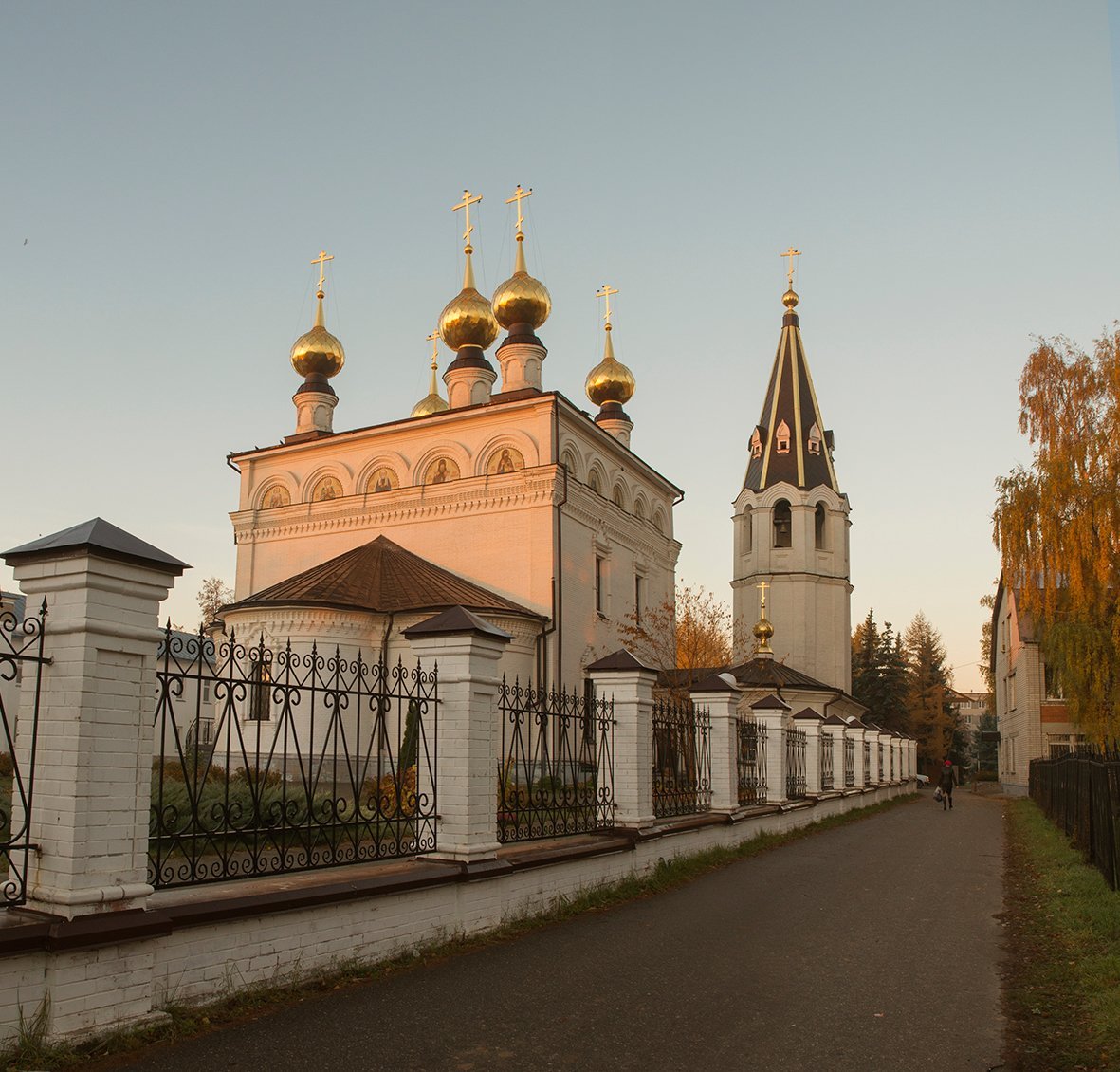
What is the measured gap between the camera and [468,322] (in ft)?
87.7

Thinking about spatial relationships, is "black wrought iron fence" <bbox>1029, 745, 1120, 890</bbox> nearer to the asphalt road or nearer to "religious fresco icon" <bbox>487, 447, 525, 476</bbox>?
the asphalt road

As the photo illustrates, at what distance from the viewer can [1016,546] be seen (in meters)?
20.8

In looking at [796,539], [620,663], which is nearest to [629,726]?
[620,663]

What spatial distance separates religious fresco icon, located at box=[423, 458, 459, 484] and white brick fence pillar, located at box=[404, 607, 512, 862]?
17.7m

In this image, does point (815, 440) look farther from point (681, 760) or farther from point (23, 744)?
point (23, 744)

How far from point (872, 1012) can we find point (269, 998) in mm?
3045

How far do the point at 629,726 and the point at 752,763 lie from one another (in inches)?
218

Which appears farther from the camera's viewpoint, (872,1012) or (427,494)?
(427,494)

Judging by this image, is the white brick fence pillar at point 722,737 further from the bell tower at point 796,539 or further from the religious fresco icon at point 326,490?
the bell tower at point 796,539

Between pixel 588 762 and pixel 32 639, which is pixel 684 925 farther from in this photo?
pixel 32 639

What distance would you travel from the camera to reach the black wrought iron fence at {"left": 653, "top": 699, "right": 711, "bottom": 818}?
35.1ft

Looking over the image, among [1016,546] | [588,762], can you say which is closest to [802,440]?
[1016,546]

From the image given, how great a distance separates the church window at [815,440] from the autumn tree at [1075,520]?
18.2 meters

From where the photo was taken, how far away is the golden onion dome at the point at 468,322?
26.7 meters
